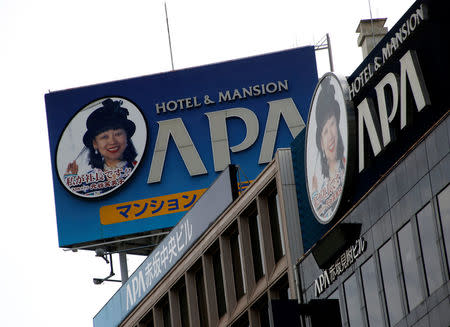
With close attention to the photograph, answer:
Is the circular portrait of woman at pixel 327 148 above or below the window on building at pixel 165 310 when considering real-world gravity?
above

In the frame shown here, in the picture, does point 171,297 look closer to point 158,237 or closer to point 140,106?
point 158,237

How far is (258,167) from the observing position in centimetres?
6931

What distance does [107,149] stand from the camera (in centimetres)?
7212

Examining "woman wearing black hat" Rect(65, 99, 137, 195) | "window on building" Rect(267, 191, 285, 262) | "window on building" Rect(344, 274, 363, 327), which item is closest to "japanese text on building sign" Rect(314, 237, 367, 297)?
"window on building" Rect(344, 274, 363, 327)

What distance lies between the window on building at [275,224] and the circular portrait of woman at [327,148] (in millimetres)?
3285

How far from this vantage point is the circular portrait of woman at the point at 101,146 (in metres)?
71.4

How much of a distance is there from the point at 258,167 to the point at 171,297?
10781 mm

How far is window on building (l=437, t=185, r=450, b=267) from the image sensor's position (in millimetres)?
37062

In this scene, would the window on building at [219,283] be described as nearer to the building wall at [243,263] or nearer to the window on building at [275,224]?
the building wall at [243,263]

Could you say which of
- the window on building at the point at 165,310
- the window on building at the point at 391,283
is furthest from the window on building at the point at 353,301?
the window on building at the point at 165,310

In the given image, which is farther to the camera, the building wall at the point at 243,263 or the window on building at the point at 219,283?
the window on building at the point at 219,283

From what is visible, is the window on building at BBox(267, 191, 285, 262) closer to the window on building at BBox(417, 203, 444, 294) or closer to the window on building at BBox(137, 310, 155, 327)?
the window on building at BBox(417, 203, 444, 294)

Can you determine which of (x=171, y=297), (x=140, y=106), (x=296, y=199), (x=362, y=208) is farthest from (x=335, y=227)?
(x=140, y=106)

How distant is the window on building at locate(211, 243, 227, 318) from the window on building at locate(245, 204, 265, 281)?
340cm
